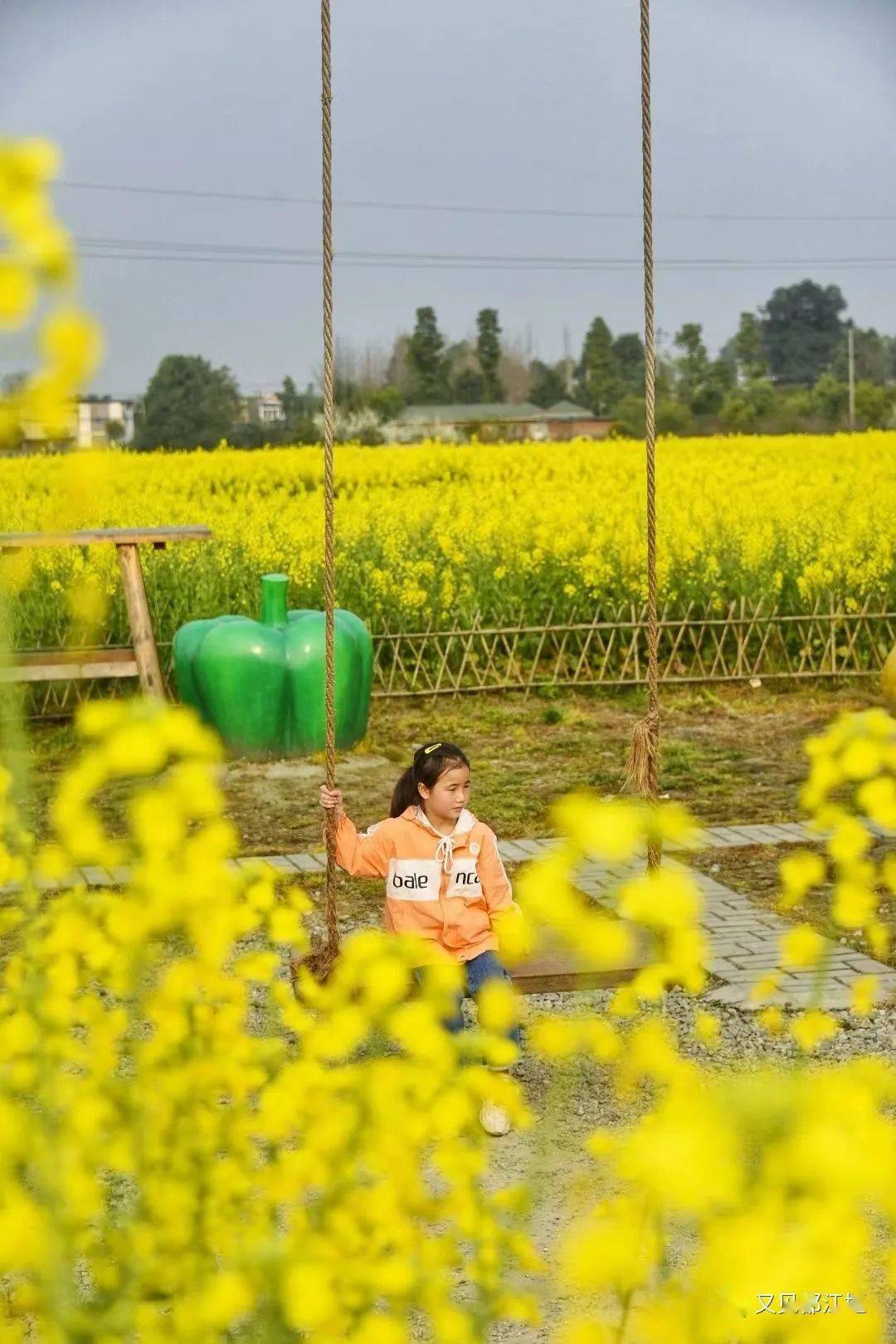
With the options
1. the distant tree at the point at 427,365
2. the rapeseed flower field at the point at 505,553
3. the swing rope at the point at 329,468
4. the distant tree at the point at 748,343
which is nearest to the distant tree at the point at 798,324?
the distant tree at the point at 748,343

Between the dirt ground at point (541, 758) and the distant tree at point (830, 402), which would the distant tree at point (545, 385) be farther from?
the dirt ground at point (541, 758)

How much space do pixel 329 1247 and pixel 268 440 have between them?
34.6 m

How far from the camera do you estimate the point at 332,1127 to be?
132 centimetres

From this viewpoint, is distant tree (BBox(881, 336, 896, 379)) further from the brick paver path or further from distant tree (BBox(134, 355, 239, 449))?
the brick paver path

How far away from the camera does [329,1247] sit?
126 centimetres

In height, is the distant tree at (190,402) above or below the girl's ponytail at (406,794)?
above

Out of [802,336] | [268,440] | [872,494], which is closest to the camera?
[872,494]

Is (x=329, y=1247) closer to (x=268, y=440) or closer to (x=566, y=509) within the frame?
(x=566, y=509)

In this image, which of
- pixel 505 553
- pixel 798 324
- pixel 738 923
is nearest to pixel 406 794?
pixel 738 923

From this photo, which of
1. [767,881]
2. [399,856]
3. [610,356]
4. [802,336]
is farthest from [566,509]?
[802,336]

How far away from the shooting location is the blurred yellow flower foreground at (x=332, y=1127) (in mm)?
972

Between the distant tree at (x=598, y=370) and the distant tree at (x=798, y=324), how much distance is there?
35.0 ft

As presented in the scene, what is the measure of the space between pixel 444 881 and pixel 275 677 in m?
4.23

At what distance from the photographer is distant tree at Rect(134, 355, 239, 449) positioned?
3775 centimetres
